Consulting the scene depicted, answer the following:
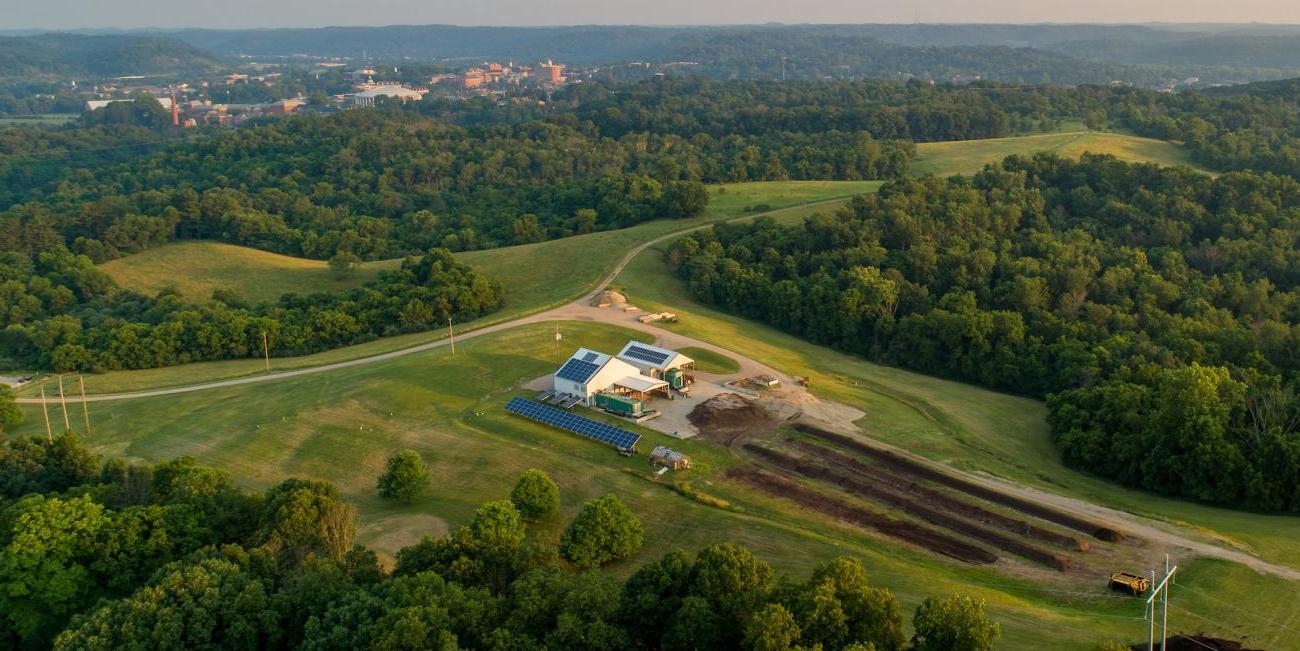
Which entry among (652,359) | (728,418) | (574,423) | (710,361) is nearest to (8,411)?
(574,423)

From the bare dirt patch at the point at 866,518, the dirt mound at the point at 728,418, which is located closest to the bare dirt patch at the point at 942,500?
the bare dirt patch at the point at 866,518

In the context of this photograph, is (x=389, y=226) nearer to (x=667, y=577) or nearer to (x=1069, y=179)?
(x=1069, y=179)

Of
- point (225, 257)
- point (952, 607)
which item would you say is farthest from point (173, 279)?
point (952, 607)

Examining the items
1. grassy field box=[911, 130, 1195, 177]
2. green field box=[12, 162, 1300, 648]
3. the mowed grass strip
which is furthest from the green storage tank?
grassy field box=[911, 130, 1195, 177]

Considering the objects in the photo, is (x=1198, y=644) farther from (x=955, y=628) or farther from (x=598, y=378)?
(x=598, y=378)

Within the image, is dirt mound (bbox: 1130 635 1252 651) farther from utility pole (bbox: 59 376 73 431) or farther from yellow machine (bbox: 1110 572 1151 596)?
utility pole (bbox: 59 376 73 431)

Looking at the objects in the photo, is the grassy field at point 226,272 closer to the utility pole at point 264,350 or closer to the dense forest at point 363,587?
the utility pole at point 264,350
